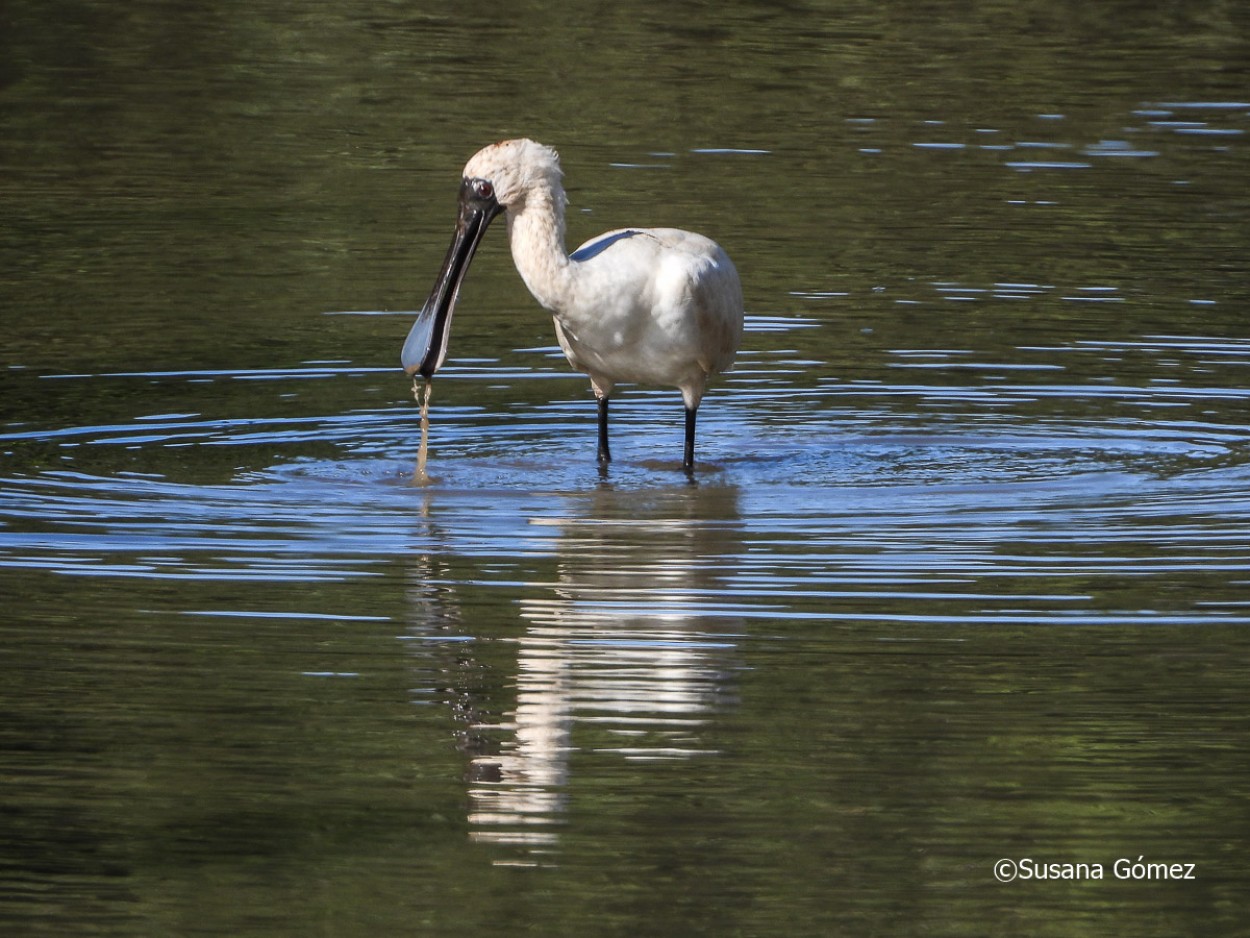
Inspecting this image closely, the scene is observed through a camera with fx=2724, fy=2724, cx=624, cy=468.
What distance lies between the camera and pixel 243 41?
86.8 ft

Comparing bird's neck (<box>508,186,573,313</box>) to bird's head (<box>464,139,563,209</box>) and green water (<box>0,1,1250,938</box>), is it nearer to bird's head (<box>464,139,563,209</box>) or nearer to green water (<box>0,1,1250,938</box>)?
bird's head (<box>464,139,563,209</box>)

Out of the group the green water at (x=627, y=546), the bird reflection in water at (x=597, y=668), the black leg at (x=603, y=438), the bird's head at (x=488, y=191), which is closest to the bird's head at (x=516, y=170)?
the bird's head at (x=488, y=191)

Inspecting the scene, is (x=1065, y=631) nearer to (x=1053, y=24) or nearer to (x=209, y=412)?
(x=209, y=412)

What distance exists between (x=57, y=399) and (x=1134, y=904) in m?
7.71

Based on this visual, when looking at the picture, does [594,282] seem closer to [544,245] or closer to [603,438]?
[544,245]

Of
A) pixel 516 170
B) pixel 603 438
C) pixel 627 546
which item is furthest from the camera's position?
pixel 603 438

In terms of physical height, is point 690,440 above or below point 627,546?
below

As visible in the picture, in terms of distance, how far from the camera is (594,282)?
1143 centimetres

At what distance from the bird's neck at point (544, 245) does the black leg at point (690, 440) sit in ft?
2.97

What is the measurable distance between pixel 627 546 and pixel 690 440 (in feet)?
6.32

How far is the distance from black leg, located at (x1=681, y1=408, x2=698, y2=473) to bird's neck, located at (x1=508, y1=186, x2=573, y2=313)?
2.97 feet

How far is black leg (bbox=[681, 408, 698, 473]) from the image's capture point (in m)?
12.0

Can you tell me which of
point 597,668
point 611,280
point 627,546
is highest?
point 611,280

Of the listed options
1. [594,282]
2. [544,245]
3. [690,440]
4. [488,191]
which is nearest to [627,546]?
[594,282]
